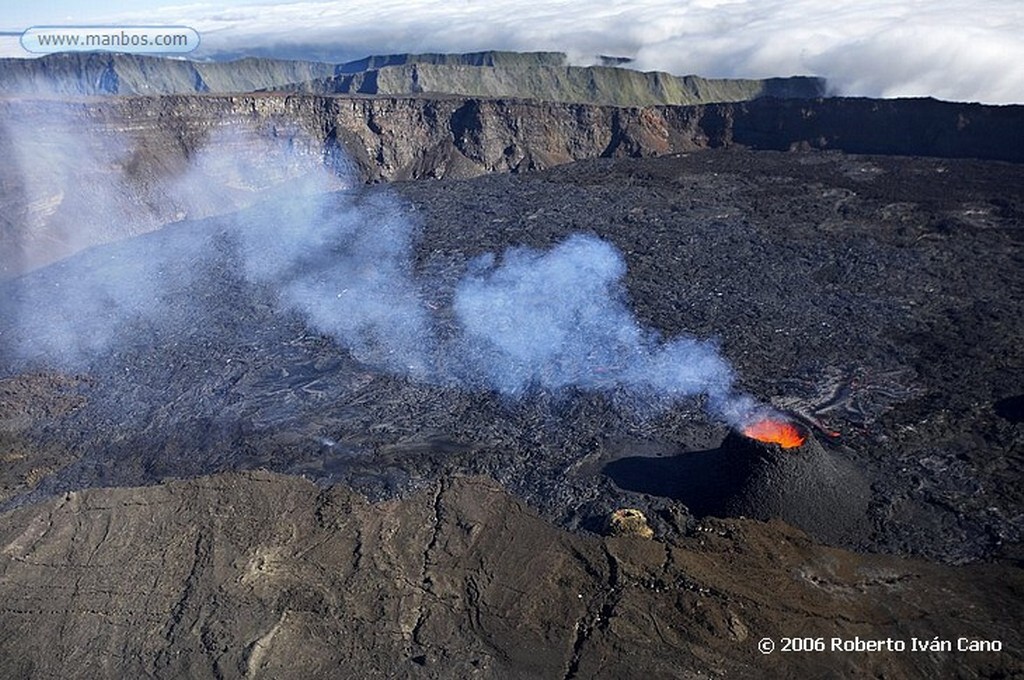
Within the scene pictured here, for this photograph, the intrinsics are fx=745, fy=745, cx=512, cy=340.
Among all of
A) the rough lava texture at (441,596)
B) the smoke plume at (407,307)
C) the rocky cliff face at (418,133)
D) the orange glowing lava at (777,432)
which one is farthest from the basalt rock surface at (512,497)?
the rocky cliff face at (418,133)

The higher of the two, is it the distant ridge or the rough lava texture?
the rough lava texture

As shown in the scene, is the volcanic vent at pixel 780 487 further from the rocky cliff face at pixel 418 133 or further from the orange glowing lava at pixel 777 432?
the rocky cliff face at pixel 418 133

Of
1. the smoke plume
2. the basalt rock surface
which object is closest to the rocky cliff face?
the smoke plume

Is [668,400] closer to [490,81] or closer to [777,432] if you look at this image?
[777,432]

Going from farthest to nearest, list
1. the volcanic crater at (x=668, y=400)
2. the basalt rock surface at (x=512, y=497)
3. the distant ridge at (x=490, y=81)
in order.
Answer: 1. the distant ridge at (x=490, y=81)
2. the volcanic crater at (x=668, y=400)
3. the basalt rock surface at (x=512, y=497)

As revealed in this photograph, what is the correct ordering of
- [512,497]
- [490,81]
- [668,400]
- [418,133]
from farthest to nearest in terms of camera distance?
[490,81]
[418,133]
[668,400]
[512,497]

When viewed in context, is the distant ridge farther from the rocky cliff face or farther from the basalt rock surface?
the basalt rock surface

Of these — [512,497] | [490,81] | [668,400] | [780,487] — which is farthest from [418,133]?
[490,81]

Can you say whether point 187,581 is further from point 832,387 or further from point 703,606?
point 832,387
